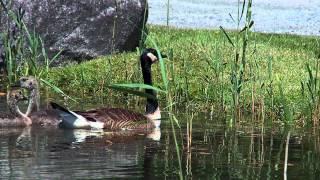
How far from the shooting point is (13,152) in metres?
9.65

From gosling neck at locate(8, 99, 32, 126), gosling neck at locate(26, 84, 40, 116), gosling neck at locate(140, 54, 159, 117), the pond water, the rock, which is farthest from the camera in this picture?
the rock

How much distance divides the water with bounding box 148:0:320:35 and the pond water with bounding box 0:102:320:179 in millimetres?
13129

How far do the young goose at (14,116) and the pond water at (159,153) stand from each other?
145 millimetres

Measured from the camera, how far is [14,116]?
467 inches

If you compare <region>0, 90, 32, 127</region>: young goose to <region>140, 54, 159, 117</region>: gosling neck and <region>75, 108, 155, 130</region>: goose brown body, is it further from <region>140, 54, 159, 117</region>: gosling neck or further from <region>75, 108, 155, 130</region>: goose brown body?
<region>140, 54, 159, 117</region>: gosling neck

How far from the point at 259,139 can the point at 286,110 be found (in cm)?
109

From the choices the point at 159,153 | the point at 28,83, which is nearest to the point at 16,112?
the point at 28,83

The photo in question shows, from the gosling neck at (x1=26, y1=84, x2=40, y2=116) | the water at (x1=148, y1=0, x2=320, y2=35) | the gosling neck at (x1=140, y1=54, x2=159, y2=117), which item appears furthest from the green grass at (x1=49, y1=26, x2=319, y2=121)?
the water at (x1=148, y1=0, x2=320, y2=35)

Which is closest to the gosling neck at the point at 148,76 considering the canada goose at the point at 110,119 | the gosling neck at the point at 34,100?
the canada goose at the point at 110,119

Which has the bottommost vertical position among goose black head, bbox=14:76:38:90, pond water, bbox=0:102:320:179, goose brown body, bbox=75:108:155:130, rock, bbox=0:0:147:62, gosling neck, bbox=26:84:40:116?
pond water, bbox=0:102:320:179

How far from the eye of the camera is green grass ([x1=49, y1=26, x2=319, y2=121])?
13.6 m

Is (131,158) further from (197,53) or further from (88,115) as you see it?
(197,53)

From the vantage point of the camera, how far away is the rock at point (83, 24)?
17.4m

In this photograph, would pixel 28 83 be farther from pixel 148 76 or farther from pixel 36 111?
pixel 148 76
